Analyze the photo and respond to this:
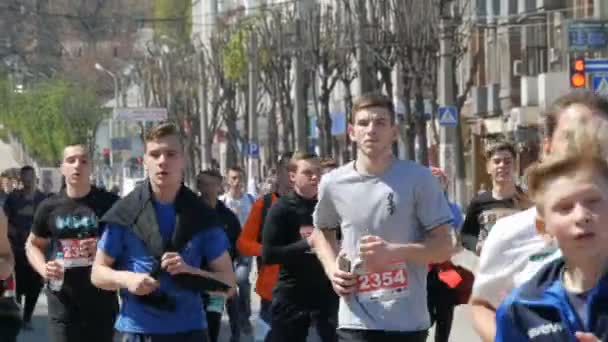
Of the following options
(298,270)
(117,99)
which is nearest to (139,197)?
(298,270)

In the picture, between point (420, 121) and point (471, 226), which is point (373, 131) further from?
point (420, 121)

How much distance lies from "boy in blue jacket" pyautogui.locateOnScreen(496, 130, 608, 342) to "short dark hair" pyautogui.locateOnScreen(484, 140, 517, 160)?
712 centimetres

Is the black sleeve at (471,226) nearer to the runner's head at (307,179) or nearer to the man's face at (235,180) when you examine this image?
the runner's head at (307,179)

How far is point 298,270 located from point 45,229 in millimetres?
1749

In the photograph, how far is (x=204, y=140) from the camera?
66.4m

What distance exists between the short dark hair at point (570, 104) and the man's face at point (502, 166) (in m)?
5.90

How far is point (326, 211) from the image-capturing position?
8.20 meters

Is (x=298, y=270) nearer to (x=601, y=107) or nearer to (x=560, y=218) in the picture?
(x=601, y=107)

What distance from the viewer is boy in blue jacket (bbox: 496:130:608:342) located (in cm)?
393

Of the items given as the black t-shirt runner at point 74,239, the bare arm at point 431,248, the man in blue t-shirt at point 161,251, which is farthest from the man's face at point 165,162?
the black t-shirt runner at point 74,239

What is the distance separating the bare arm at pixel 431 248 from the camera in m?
7.73

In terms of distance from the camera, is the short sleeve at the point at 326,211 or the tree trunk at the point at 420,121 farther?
the tree trunk at the point at 420,121

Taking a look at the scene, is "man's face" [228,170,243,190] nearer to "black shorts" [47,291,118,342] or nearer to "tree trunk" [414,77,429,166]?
"black shorts" [47,291,118,342]

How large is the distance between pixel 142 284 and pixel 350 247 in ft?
3.19
